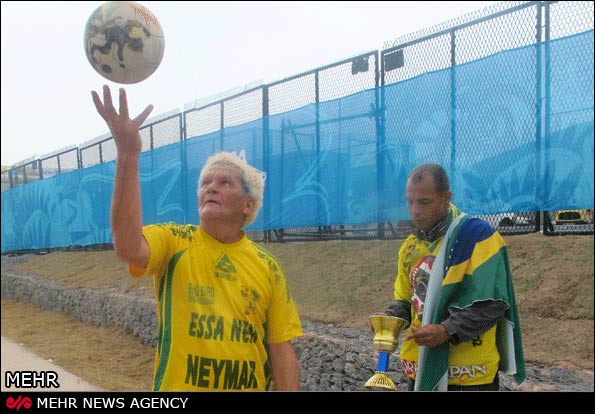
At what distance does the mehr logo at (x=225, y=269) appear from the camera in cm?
214

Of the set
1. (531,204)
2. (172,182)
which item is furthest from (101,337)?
(531,204)

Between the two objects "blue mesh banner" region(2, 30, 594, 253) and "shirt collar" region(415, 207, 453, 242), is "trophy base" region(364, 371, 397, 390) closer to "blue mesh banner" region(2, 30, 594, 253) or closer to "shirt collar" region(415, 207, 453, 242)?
"shirt collar" region(415, 207, 453, 242)

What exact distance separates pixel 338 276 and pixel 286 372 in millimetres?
5842

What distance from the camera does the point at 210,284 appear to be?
2.12 m

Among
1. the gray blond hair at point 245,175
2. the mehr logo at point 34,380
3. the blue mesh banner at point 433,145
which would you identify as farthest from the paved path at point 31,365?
the gray blond hair at point 245,175

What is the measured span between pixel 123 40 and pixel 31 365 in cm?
776

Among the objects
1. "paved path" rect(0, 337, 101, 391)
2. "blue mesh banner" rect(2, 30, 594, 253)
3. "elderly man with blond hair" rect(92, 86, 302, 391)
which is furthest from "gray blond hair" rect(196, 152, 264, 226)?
"paved path" rect(0, 337, 101, 391)

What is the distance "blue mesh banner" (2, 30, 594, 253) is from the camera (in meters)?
5.29

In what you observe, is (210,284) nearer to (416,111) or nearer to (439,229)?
(439,229)

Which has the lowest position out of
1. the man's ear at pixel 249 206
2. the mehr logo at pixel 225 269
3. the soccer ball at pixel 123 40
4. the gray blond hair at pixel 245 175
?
the mehr logo at pixel 225 269

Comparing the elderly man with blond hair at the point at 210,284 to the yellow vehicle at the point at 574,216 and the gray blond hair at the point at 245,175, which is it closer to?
the gray blond hair at the point at 245,175

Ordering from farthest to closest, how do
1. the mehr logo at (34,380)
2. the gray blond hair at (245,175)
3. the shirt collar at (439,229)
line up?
the mehr logo at (34,380), the shirt collar at (439,229), the gray blond hair at (245,175)

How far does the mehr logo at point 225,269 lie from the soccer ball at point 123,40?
0.92 metres
